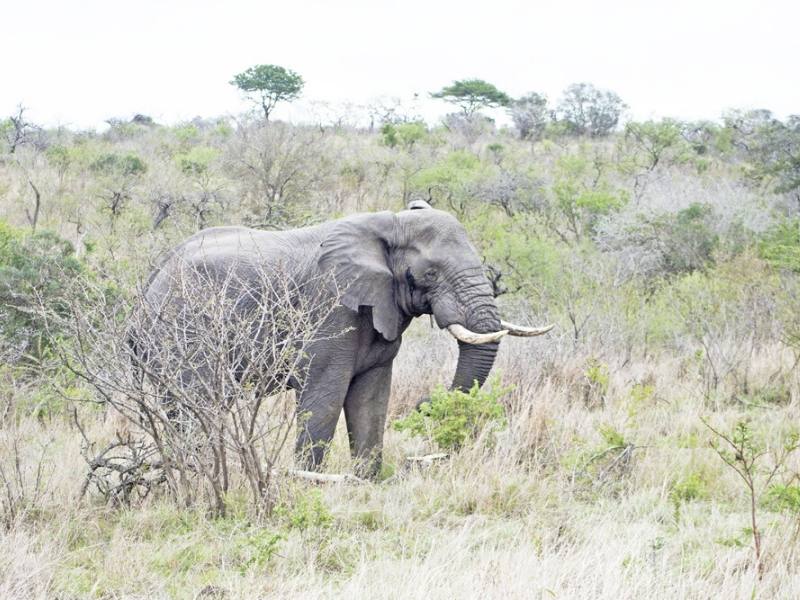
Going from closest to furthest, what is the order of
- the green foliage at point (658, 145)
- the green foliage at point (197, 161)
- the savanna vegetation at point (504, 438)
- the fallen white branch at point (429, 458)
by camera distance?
the savanna vegetation at point (504, 438) → the fallen white branch at point (429, 458) → the green foliage at point (197, 161) → the green foliage at point (658, 145)

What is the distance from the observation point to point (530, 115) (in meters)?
43.5

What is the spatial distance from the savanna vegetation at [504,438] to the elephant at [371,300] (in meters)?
0.24

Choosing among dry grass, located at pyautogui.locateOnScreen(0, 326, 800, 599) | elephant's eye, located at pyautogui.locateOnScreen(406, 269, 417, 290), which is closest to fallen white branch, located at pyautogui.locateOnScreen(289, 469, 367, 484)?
dry grass, located at pyautogui.locateOnScreen(0, 326, 800, 599)

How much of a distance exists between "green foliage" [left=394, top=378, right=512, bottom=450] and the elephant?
27 cm

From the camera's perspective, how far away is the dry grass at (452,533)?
4.17m

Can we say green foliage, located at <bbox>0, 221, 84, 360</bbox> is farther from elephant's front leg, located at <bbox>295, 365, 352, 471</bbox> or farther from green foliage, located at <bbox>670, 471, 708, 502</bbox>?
green foliage, located at <bbox>670, 471, 708, 502</bbox>

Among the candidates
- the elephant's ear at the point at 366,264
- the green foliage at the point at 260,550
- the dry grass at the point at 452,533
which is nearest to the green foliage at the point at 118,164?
the dry grass at the point at 452,533

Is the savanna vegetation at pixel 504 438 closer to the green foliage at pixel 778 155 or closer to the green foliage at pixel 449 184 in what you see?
the green foliage at pixel 778 155

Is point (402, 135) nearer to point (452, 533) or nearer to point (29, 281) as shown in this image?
point (29, 281)

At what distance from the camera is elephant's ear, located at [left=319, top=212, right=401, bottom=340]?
6297 mm

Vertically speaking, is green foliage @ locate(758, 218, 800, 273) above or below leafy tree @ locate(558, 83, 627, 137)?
below

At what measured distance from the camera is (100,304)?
4938 millimetres

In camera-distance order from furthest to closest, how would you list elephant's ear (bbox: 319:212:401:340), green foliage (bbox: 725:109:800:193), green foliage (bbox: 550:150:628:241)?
1. green foliage (bbox: 725:109:800:193)
2. green foliage (bbox: 550:150:628:241)
3. elephant's ear (bbox: 319:212:401:340)

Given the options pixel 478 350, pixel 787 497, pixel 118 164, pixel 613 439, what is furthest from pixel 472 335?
pixel 118 164
